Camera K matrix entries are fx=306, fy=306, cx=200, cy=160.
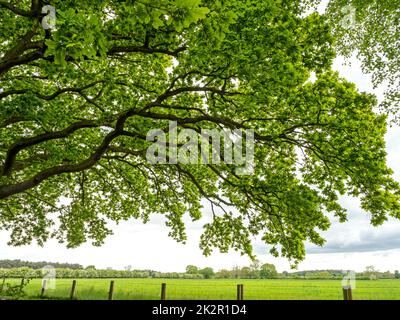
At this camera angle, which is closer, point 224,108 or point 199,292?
point 224,108

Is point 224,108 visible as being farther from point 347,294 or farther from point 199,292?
point 199,292

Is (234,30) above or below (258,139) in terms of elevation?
above

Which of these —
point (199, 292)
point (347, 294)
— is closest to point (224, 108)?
point (347, 294)

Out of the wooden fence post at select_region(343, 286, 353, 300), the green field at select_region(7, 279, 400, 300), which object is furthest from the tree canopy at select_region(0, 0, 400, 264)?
the green field at select_region(7, 279, 400, 300)

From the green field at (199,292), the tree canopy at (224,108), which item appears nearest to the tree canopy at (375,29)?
the tree canopy at (224,108)

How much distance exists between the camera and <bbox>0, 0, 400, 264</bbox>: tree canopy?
793cm

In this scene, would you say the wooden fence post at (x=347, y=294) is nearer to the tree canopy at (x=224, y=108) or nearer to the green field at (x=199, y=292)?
the tree canopy at (x=224, y=108)

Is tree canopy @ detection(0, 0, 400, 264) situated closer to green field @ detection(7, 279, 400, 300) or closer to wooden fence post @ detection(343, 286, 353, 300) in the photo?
wooden fence post @ detection(343, 286, 353, 300)

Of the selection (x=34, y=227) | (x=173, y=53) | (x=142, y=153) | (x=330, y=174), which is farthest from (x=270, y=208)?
(x=34, y=227)

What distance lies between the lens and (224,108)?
432 inches

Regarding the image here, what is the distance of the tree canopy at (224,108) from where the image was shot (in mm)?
7934

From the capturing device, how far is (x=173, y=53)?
9.67 m

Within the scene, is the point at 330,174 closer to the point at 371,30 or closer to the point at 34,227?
the point at 371,30
